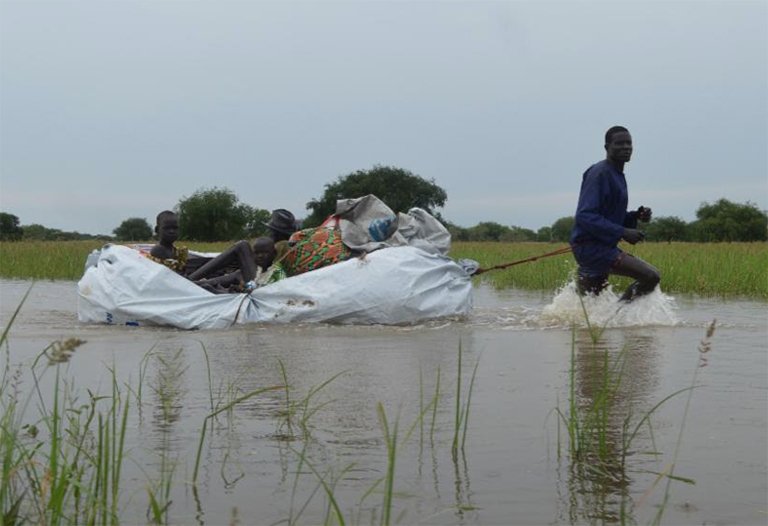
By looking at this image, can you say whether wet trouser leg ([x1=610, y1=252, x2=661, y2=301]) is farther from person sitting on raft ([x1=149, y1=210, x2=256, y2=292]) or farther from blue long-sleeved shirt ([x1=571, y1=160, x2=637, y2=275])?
person sitting on raft ([x1=149, y1=210, x2=256, y2=292])

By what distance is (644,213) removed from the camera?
678cm

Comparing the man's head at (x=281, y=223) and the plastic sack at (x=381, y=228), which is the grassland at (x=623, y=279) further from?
the man's head at (x=281, y=223)

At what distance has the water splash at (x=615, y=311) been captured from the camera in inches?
264

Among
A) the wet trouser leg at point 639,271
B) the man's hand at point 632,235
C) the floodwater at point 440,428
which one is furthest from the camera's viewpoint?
the wet trouser leg at point 639,271

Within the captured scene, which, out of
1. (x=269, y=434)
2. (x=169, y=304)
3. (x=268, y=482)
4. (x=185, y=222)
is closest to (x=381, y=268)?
(x=169, y=304)

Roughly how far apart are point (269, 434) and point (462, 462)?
2.18 feet

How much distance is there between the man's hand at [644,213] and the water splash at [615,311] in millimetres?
511

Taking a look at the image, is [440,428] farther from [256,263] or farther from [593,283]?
[256,263]

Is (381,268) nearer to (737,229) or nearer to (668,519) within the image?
(668,519)

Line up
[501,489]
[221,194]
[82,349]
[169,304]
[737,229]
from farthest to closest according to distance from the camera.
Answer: [737,229], [221,194], [169,304], [82,349], [501,489]

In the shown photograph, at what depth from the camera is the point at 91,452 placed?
2.66m

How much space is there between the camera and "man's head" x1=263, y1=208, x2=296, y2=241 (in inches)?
306

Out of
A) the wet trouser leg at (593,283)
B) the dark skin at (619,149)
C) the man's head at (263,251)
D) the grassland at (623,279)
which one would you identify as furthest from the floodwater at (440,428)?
the grassland at (623,279)

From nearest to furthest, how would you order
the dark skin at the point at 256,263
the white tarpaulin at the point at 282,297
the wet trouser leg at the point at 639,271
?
the wet trouser leg at the point at 639,271
the white tarpaulin at the point at 282,297
the dark skin at the point at 256,263
